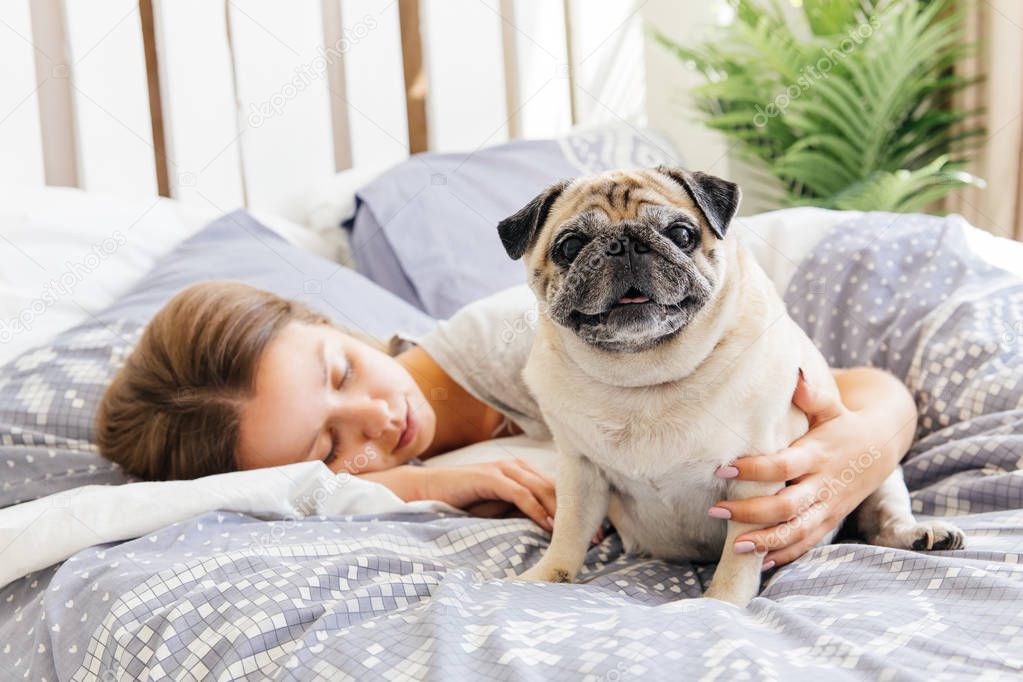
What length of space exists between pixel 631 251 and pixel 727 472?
0.26m

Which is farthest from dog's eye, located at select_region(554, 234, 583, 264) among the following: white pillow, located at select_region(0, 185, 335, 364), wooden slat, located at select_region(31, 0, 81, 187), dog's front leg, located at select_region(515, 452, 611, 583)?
wooden slat, located at select_region(31, 0, 81, 187)

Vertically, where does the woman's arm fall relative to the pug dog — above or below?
below

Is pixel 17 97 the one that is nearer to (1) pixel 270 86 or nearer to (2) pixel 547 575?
(1) pixel 270 86

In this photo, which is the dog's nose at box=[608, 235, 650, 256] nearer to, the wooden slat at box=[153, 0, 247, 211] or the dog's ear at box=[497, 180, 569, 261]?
the dog's ear at box=[497, 180, 569, 261]

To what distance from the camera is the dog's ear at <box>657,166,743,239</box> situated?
38.8 inches

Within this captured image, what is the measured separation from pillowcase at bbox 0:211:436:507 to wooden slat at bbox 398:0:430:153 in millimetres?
770

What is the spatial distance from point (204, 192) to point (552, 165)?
2.71 ft

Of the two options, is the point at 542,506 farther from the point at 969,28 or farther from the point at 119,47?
the point at 969,28

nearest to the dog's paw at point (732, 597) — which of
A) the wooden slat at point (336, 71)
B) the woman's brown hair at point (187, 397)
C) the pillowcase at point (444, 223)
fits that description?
the woman's brown hair at point (187, 397)

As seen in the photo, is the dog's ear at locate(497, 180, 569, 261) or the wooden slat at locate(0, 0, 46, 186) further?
the wooden slat at locate(0, 0, 46, 186)

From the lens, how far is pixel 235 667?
0.89 m

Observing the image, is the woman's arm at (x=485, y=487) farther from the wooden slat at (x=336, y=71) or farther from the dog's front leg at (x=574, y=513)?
the wooden slat at (x=336, y=71)

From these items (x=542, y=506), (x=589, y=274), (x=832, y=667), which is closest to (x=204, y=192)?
(x=542, y=506)

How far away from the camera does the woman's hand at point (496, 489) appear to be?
131 cm
